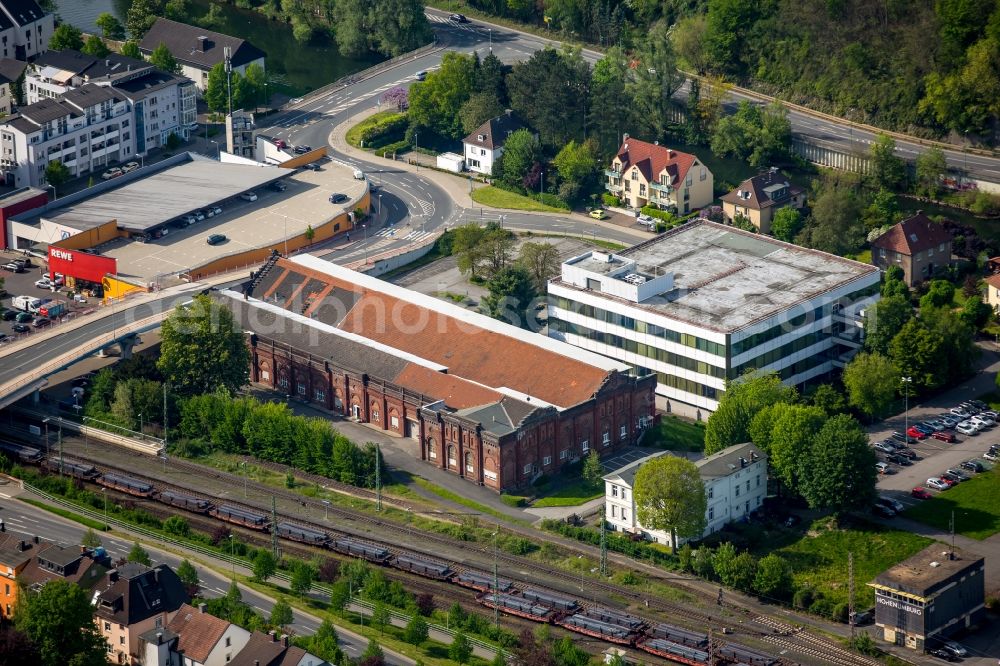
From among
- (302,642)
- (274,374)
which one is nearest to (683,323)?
(274,374)

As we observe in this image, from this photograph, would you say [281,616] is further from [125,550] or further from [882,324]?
[882,324]

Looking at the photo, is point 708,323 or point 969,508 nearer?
point 969,508

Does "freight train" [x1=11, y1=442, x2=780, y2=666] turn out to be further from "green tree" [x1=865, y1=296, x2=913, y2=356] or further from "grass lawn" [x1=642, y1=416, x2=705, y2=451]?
"green tree" [x1=865, y1=296, x2=913, y2=356]

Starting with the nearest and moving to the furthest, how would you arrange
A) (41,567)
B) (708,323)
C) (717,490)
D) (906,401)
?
(41,567) → (717,490) → (708,323) → (906,401)

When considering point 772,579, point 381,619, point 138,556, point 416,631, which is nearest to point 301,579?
point 381,619

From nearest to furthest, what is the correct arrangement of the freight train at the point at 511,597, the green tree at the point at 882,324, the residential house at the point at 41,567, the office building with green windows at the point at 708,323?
the freight train at the point at 511,597 < the residential house at the point at 41,567 < the office building with green windows at the point at 708,323 < the green tree at the point at 882,324

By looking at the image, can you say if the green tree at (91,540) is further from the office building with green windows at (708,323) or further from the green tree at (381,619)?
the office building with green windows at (708,323)

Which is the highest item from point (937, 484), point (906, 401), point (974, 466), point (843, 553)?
point (906, 401)

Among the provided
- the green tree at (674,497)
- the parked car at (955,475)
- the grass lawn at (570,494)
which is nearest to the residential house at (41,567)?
the grass lawn at (570,494)
